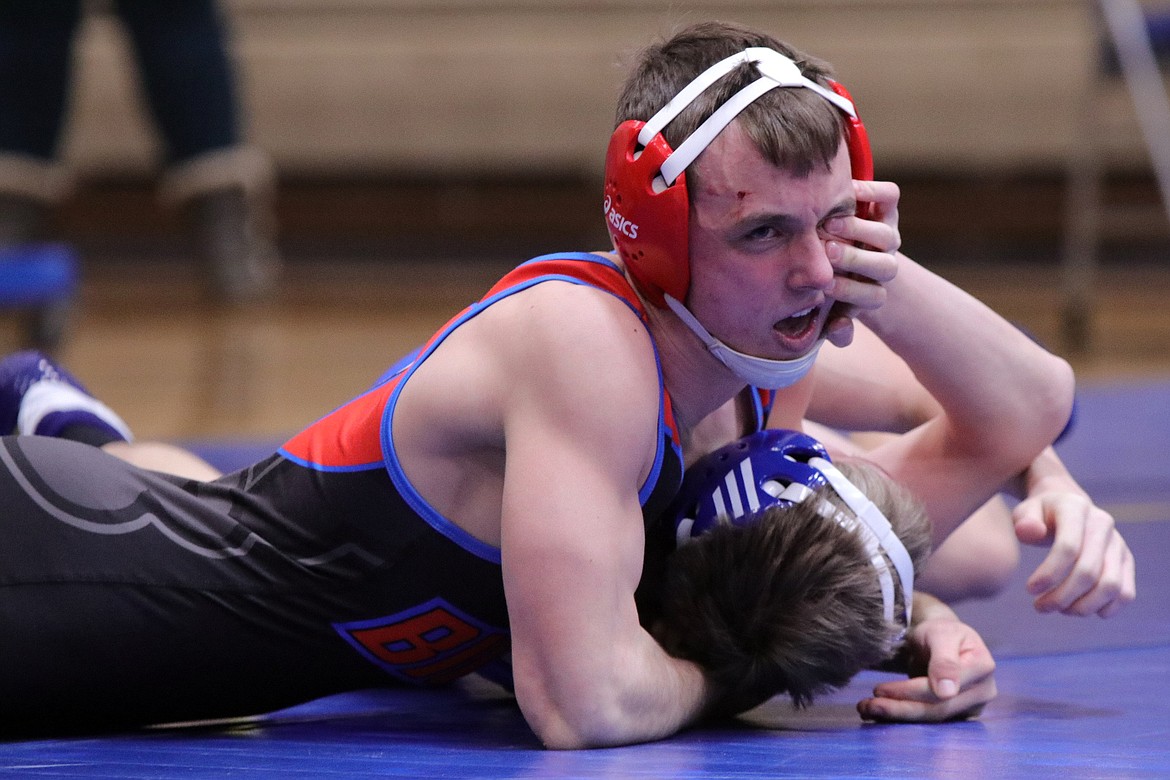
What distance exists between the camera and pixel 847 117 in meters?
1.82

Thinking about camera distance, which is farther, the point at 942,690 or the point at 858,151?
the point at 942,690

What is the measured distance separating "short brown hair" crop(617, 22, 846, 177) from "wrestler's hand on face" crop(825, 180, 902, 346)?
69mm

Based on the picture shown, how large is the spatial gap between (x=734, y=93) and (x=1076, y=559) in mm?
671

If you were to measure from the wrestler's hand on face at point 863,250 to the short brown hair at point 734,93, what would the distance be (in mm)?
69

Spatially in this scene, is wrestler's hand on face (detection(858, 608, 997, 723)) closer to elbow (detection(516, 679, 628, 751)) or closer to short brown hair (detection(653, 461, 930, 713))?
short brown hair (detection(653, 461, 930, 713))

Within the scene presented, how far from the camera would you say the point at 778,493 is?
1.86 metres

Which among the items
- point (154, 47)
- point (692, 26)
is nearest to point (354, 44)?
point (154, 47)

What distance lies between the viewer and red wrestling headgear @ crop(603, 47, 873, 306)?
5.78 ft

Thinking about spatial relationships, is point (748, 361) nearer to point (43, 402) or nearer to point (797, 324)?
point (797, 324)

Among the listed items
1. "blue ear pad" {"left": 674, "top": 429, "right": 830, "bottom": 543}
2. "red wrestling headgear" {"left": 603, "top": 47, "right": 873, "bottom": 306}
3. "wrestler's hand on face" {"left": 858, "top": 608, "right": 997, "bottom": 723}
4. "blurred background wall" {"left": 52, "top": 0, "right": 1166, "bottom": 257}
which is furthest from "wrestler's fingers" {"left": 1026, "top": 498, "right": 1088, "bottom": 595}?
"blurred background wall" {"left": 52, "top": 0, "right": 1166, "bottom": 257}

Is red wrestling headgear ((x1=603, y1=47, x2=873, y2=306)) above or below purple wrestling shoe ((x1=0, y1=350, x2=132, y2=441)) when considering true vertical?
above

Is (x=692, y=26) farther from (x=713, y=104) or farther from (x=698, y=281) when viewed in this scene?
(x=698, y=281)

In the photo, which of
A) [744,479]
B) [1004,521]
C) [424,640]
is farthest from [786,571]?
[1004,521]

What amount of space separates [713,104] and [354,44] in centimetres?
723
